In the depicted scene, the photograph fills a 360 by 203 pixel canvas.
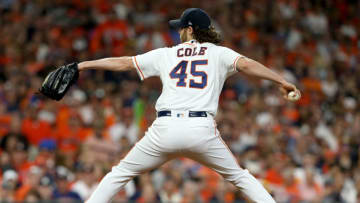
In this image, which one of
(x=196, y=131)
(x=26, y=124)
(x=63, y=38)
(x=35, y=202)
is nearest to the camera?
(x=196, y=131)

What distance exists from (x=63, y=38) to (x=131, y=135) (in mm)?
2485

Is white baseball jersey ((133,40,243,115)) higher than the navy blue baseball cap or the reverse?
the reverse

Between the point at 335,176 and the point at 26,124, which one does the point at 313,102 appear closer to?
the point at 335,176

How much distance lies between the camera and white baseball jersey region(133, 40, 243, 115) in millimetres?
5000

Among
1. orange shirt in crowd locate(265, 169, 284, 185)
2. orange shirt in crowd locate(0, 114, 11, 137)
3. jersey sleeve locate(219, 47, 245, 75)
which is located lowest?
orange shirt in crowd locate(265, 169, 284, 185)

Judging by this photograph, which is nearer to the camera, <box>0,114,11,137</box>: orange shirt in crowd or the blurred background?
the blurred background

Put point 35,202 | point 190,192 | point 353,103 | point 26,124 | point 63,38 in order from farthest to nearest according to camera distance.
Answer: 1. point 353,103
2. point 63,38
3. point 26,124
4. point 190,192
5. point 35,202

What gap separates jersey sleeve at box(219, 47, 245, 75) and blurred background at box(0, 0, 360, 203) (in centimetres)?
339

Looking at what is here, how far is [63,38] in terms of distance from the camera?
11547mm

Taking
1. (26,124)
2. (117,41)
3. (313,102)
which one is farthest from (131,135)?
(313,102)

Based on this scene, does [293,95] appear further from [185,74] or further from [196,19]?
[196,19]

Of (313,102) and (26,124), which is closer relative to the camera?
(26,124)

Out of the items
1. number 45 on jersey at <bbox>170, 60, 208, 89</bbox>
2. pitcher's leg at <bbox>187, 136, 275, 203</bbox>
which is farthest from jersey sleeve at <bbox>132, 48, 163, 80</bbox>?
pitcher's leg at <bbox>187, 136, 275, 203</bbox>

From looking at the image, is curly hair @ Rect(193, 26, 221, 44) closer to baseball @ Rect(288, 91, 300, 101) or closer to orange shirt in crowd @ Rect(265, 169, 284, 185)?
baseball @ Rect(288, 91, 300, 101)
